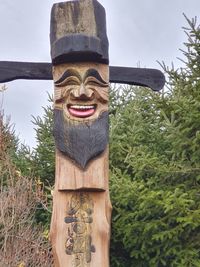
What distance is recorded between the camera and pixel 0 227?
30.3 feet

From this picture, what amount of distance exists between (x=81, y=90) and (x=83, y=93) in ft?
0.09

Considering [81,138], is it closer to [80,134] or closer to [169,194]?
[80,134]

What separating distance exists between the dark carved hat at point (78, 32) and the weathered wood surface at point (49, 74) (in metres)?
0.15

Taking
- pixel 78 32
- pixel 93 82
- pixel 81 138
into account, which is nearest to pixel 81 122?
pixel 81 138

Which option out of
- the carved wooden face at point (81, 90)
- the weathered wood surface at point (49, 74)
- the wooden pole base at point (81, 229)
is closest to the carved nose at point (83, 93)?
the carved wooden face at point (81, 90)

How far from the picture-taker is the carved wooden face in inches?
156

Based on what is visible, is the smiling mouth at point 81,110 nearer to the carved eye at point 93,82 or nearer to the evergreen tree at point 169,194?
the carved eye at point 93,82

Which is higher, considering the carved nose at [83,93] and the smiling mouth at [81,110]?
the carved nose at [83,93]

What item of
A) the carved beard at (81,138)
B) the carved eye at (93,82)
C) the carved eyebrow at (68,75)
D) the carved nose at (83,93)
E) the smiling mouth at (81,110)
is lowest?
the carved beard at (81,138)

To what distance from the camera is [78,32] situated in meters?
4.02

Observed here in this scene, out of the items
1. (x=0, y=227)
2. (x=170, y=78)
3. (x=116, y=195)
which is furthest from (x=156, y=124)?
(x=0, y=227)

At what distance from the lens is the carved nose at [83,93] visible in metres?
3.96

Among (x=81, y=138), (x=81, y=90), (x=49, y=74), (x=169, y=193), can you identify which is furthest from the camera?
(x=169, y=193)

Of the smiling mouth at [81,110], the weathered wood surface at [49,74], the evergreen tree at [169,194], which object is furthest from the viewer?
the evergreen tree at [169,194]
